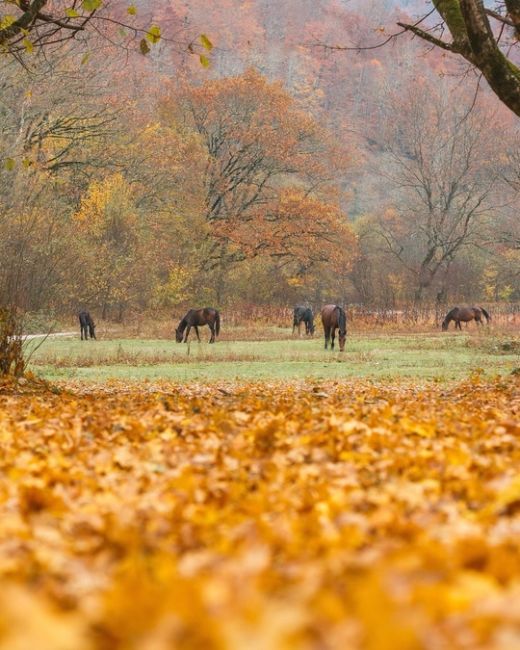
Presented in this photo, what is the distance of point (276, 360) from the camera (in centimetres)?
2520

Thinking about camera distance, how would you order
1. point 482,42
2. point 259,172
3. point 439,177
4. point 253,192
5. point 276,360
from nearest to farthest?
point 482,42 → point 276,360 → point 253,192 → point 259,172 → point 439,177

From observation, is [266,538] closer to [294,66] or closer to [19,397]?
[19,397]

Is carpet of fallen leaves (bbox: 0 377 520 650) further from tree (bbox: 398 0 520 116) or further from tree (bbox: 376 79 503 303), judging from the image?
tree (bbox: 376 79 503 303)

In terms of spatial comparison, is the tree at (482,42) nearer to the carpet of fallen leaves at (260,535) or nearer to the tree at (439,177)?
the carpet of fallen leaves at (260,535)

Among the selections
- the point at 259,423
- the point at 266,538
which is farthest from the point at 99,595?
the point at 259,423

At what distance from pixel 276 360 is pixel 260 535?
874 inches

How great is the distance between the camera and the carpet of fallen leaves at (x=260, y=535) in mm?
1741

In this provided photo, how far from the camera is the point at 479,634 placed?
1.81m

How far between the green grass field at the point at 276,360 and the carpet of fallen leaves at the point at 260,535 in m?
12.1

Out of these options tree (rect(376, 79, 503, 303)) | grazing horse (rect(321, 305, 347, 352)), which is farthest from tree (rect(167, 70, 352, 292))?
grazing horse (rect(321, 305, 347, 352))

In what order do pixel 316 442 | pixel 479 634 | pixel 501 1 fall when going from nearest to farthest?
pixel 479 634 → pixel 316 442 → pixel 501 1

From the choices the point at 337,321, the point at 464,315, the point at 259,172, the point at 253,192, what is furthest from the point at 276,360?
the point at 259,172

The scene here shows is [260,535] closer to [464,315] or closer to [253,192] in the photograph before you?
[464,315]

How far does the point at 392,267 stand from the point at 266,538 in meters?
57.8
